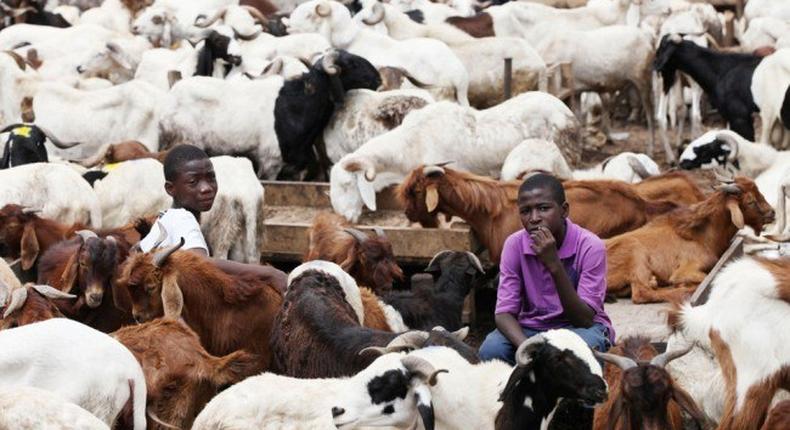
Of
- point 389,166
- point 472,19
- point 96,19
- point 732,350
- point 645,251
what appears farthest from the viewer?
point 96,19

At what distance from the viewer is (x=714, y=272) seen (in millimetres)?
11031

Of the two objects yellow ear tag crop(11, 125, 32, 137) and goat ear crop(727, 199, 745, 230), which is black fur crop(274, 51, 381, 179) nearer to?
yellow ear tag crop(11, 125, 32, 137)

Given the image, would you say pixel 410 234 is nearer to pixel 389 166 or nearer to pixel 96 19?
pixel 389 166

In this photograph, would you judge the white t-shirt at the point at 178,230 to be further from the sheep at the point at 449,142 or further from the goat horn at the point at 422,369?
the sheep at the point at 449,142

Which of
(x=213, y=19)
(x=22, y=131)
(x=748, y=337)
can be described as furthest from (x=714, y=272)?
(x=213, y=19)

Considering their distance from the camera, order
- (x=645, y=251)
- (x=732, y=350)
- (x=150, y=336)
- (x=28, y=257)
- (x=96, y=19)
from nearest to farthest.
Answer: (x=732, y=350), (x=150, y=336), (x=28, y=257), (x=645, y=251), (x=96, y=19)

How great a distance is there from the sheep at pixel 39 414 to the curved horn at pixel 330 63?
29.7ft

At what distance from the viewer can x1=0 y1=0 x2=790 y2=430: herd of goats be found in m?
8.18

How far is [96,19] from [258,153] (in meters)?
9.33

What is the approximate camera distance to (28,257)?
39.1ft

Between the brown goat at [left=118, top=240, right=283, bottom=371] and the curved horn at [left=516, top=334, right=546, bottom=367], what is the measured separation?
2.49 meters

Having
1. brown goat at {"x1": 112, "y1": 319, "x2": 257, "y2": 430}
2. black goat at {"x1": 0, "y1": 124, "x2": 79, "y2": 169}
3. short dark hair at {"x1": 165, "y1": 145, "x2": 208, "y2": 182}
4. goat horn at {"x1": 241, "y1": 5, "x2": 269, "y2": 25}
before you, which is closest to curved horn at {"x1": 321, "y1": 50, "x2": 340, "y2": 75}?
black goat at {"x1": 0, "y1": 124, "x2": 79, "y2": 169}

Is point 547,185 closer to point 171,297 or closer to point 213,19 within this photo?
point 171,297

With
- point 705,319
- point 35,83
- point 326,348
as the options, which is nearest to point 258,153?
point 35,83
